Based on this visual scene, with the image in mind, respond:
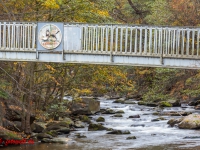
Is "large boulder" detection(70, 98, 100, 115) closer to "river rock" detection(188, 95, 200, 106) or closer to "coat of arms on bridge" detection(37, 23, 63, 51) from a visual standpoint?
"river rock" detection(188, 95, 200, 106)

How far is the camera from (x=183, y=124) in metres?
Answer: 25.2

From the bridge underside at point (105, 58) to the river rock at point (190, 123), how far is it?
1019 cm

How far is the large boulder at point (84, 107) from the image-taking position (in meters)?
31.6

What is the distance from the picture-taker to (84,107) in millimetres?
32312

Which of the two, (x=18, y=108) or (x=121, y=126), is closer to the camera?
(x=18, y=108)

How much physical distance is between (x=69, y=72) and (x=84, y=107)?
21.8 ft

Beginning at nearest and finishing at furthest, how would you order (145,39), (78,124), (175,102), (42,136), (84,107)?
(145,39) → (42,136) → (78,124) → (84,107) → (175,102)

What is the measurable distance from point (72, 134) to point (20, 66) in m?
4.94

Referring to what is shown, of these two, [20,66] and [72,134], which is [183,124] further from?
[20,66]

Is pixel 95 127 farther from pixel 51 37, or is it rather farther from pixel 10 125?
pixel 51 37

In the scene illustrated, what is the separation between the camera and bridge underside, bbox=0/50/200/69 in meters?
15.4

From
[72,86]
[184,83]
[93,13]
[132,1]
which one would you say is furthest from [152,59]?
[132,1]

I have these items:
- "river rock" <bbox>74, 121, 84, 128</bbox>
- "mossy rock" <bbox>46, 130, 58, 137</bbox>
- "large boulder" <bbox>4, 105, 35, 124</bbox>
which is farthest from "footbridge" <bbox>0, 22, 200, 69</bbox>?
"river rock" <bbox>74, 121, 84, 128</bbox>

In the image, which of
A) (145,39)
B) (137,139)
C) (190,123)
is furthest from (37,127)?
(145,39)
